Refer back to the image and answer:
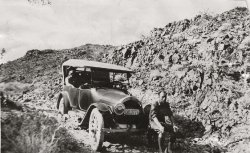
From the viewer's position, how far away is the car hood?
799 cm

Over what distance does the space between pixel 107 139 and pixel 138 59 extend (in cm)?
967

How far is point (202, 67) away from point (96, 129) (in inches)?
255

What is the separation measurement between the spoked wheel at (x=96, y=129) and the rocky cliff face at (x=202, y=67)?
3.56 meters

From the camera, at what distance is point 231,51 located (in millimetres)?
13383

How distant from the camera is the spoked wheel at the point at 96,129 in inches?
294

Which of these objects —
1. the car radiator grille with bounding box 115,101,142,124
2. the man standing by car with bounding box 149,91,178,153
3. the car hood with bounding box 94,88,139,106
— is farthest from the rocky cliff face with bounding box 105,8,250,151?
the car hood with bounding box 94,88,139,106

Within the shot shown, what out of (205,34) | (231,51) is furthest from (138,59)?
(231,51)

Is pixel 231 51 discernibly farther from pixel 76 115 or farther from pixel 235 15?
pixel 76 115

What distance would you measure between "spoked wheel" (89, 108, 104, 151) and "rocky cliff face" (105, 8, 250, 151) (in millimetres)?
3562

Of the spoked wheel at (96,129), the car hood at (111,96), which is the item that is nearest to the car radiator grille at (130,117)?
the car hood at (111,96)

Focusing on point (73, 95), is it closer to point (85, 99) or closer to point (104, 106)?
point (85, 99)

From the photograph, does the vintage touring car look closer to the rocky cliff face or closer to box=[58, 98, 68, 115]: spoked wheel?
box=[58, 98, 68, 115]: spoked wheel

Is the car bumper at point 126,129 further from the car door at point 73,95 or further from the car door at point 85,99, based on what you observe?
the car door at point 73,95

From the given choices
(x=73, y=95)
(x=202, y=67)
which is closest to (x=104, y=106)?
(x=73, y=95)
